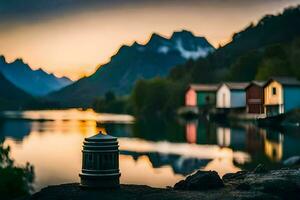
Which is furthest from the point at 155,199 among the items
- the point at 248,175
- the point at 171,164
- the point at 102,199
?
the point at 171,164

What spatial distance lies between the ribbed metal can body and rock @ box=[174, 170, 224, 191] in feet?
7.73

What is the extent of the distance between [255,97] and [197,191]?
69496 millimetres

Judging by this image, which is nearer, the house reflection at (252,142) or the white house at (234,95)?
the house reflection at (252,142)

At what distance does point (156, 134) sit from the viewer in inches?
2514

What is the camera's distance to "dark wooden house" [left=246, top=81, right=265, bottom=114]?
275ft

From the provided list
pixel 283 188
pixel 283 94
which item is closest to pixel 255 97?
pixel 283 94

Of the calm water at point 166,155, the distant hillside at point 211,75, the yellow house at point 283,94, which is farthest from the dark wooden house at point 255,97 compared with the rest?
the calm water at point 166,155

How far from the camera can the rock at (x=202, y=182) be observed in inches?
691

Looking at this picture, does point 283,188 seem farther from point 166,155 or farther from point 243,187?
point 166,155

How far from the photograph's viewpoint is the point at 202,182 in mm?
17578

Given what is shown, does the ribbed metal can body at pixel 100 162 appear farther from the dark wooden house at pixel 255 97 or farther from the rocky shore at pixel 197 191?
the dark wooden house at pixel 255 97

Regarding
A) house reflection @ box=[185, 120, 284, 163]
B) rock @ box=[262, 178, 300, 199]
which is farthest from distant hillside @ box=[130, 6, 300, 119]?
rock @ box=[262, 178, 300, 199]

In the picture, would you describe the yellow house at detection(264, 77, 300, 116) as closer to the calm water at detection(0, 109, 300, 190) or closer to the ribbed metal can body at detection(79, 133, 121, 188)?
the calm water at detection(0, 109, 300, 190)

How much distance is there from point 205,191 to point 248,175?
15.9 ft
